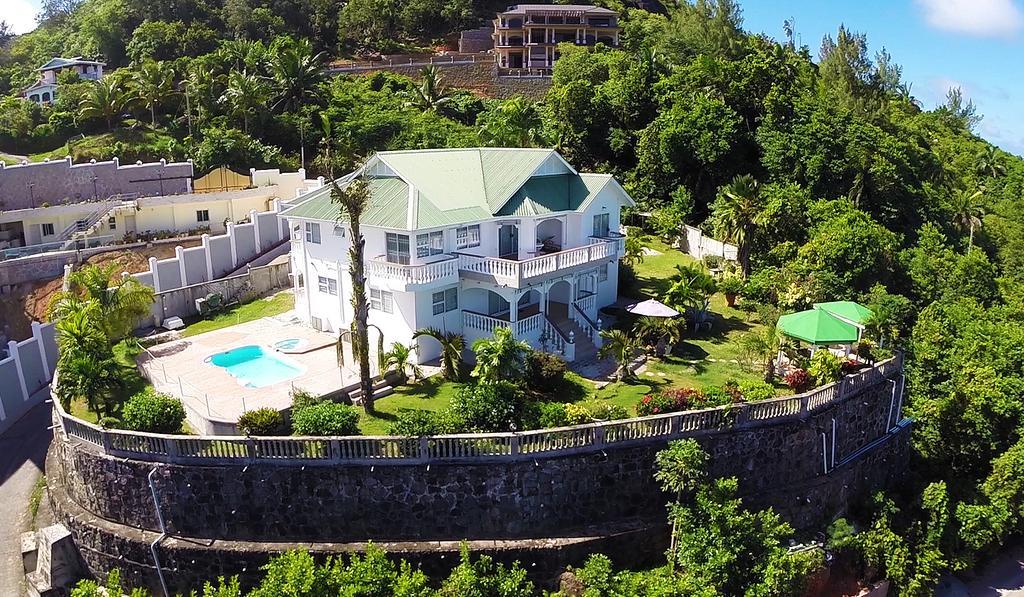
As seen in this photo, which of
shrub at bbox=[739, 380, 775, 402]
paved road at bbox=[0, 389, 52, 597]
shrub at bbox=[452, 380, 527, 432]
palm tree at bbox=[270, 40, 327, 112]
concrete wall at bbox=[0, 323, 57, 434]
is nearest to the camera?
shrub at bbox=[452, 380, 527, 432]

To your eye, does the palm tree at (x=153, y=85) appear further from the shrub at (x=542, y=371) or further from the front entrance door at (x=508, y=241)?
the shrub at (x=542, y=371)

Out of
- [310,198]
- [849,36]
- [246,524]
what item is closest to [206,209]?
[310,198]

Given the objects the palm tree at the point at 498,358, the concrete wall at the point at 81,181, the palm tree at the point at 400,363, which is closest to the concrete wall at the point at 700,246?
the palm tree at the point at 498,358

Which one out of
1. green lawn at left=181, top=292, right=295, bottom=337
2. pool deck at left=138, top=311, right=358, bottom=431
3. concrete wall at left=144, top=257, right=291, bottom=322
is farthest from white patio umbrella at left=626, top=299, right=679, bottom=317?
concrete wall at left=144, top=257, right=291, bottom=322

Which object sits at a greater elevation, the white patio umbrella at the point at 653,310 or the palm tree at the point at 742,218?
the palm tree at the point at 742,218

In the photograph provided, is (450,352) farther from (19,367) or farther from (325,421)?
(19,367)

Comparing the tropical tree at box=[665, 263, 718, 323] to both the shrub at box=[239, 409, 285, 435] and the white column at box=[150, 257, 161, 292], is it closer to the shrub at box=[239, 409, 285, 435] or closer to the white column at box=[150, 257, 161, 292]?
the shrub at box=[239, 409, 285, 435]

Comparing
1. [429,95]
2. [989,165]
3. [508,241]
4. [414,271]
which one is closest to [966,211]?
[989,165]
